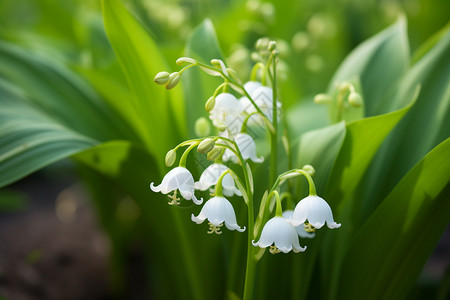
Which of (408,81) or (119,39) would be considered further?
(408,81)

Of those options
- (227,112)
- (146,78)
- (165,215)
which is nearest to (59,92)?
(146,78)

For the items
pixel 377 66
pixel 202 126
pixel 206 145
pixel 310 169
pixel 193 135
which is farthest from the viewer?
pixel 377 66

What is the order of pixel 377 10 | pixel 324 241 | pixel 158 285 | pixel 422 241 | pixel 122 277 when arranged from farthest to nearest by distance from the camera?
pixel 377 10
pixel 122 277
pixel 158 285
pixel 324 241
pixel 422 241

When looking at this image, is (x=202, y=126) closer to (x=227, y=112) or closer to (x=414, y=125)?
(x=227, y=112)

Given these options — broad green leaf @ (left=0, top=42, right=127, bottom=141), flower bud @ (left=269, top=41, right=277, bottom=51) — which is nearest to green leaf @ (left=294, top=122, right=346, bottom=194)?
flower bud @ (left=269, top=41, right=277, bottom=51)

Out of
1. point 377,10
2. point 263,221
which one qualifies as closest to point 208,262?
point 263,221

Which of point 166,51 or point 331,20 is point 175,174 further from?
point 331,20

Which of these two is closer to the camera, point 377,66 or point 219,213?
point 219,213
